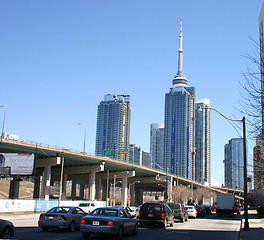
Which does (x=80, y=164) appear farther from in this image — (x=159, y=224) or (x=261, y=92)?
(x=261, y=92)

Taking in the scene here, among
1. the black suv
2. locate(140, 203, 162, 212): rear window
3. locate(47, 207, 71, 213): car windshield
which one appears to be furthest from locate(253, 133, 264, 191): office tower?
locate(47, 207, 71, 213): car windshield

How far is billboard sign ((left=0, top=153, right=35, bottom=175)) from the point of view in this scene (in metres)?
54.0

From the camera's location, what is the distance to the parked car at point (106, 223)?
16.2 m

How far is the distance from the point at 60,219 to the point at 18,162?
36537 millimetres

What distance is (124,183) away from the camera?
97.6 metres

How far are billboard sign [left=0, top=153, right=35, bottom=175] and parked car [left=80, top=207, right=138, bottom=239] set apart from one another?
3840 cm

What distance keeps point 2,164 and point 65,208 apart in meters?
36.0

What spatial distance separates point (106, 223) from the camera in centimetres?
1636

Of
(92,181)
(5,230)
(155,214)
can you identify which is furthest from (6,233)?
(92,181)

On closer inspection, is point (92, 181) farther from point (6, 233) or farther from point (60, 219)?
point (6, 233)

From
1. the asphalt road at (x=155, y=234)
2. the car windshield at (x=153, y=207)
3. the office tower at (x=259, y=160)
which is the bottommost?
the asphalt road at (x=155, y=234)

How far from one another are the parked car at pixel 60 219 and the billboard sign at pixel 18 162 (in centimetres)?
3418

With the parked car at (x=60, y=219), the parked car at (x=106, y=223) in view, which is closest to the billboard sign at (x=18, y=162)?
the parked car at (x=60, y=219)

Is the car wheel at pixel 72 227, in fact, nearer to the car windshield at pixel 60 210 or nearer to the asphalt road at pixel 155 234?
the asphalt road at pixel 155 234
